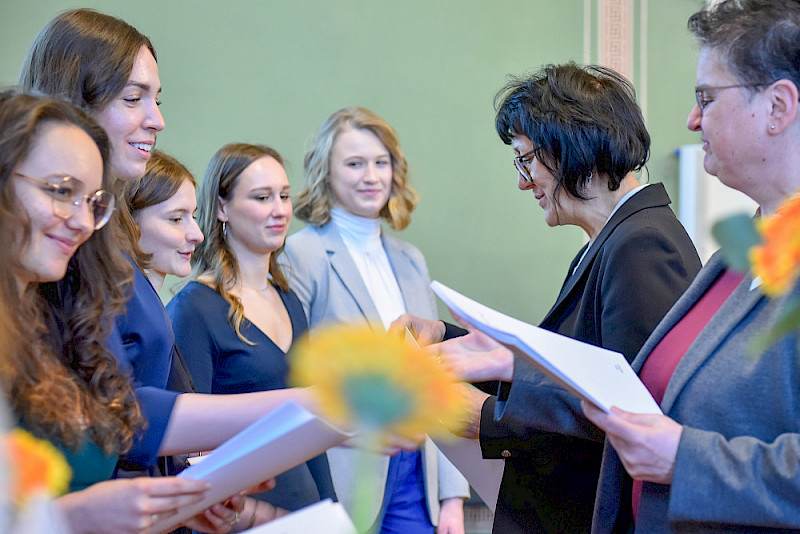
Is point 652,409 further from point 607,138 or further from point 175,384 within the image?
point 175,384

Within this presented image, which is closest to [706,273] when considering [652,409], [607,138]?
[652,409]

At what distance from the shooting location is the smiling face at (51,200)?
47.6 inches

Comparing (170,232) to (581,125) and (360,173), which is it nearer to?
(360,173)

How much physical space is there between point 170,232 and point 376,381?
7.09ft

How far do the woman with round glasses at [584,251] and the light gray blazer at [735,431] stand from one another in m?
0.31

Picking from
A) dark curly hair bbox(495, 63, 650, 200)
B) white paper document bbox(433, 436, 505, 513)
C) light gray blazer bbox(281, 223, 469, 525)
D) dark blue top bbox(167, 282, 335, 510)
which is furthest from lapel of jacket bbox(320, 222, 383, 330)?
dark curly hair bbox(495, 63, 650, 200)

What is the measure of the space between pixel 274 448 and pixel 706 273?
0.83m

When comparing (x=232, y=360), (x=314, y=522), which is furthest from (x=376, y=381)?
(x=232, y=360)

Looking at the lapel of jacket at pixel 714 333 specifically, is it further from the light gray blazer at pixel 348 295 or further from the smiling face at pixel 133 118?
the light gray blazer at pixel 348 295

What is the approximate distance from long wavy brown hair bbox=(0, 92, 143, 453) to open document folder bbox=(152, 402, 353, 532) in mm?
193

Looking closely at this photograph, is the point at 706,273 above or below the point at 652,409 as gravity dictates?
above

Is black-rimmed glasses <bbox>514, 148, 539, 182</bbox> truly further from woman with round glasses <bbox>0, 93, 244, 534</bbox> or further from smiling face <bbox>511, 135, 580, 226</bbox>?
woman with round glasses <bbox>0, 93, 244, 534</bbox>

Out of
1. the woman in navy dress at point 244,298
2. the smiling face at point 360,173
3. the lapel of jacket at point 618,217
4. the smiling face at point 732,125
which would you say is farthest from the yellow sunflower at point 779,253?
the smiling face at point 360,173

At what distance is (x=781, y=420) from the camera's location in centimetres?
125
